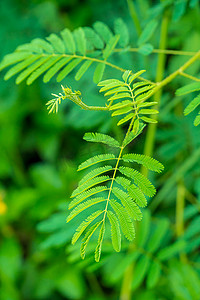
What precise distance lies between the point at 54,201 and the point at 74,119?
19.1 inches

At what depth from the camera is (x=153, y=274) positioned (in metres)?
1.18

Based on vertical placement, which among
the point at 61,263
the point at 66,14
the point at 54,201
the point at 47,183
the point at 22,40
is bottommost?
the point at 61,263

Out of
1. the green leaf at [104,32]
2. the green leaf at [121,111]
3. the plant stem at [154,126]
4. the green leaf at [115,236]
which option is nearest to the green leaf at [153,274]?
the plant stem at [154,126]

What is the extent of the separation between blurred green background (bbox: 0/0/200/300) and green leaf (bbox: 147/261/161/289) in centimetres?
4

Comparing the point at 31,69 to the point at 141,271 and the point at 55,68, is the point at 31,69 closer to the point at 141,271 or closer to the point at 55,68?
the point at 55,68

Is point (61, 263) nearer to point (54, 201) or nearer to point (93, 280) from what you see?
point (93, 280)

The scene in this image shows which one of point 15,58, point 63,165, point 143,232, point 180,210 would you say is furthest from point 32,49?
point 63,165

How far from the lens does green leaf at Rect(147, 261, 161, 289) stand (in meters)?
1.14

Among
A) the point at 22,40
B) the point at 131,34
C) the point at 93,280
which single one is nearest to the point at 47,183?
the point at 93,280

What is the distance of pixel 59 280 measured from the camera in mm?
1901

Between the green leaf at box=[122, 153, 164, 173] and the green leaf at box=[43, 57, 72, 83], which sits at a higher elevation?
the green leaf at box=[43, 57, 72, 83]

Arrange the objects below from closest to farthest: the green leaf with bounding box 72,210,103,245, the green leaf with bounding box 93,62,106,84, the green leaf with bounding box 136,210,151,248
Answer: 1. the green leaf with bounding box 72,210,103,245
2. the green leaf with bounding box 93,62,106,84
3. the green leaf with bounding box 136,210,151,248

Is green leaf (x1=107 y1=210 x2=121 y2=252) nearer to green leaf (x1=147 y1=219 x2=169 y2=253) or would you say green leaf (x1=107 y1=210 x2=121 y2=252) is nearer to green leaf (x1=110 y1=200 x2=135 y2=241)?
green leaf (x1=110 y1=200 x2=135 y2=241)

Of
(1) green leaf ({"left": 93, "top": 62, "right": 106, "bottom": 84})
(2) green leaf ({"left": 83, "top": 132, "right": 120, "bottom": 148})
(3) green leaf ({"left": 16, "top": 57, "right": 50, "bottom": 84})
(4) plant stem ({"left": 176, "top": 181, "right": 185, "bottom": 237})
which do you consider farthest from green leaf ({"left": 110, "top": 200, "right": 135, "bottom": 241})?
(4) plant stem ({"left": 176, "top": 181, "right": 185, "bottom": 237})
